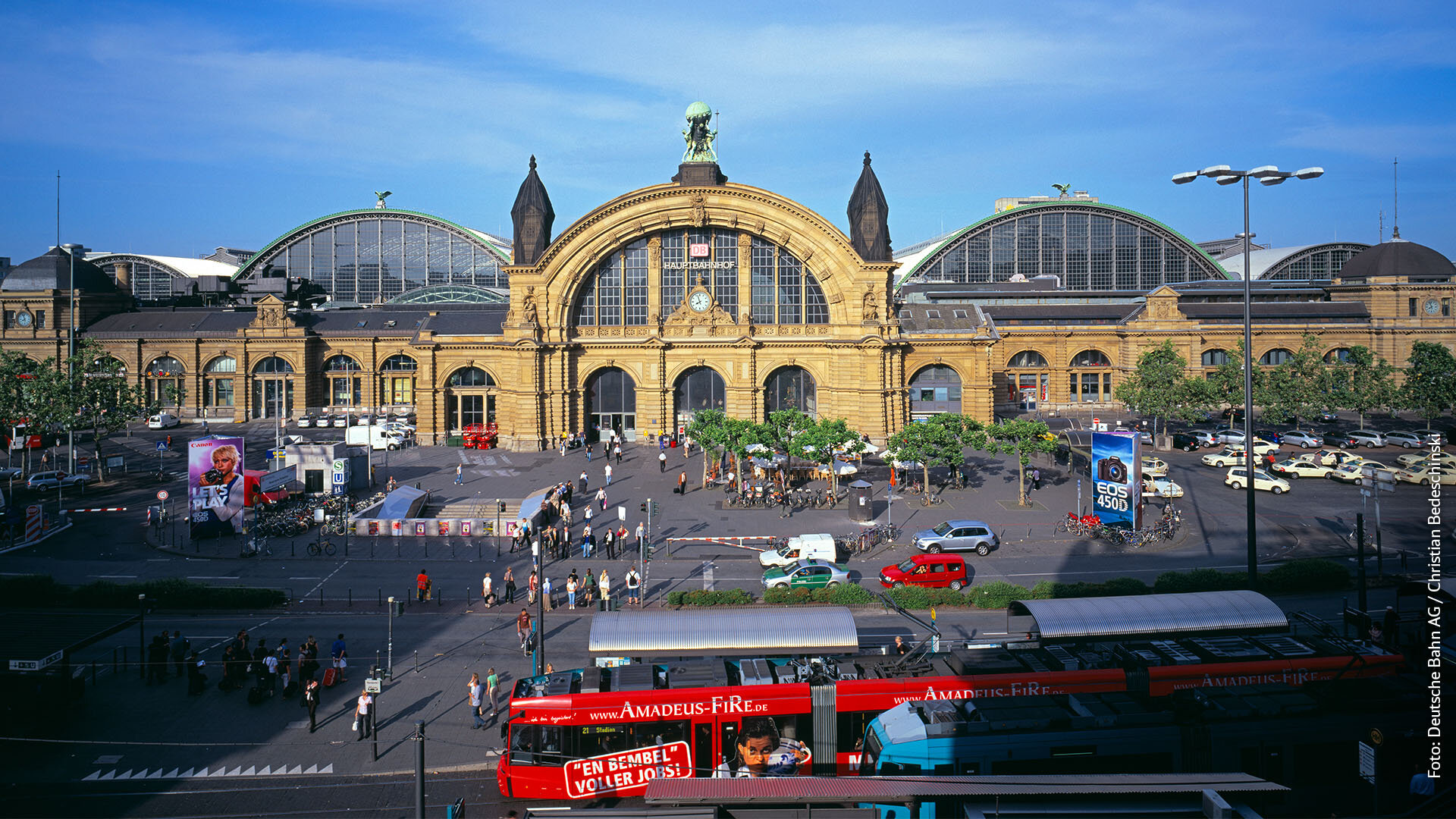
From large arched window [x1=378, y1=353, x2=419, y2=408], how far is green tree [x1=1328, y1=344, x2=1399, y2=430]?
7125 centimetres

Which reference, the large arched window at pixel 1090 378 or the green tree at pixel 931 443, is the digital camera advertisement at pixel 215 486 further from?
the large arched window at pixel 1090 378

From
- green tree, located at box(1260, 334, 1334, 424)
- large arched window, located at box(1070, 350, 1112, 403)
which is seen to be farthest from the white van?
large arched window, located at box(1070, 350, 1112, 403)

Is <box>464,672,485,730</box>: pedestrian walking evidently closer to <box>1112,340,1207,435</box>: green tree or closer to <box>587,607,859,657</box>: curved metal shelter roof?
<box>587,607,859,657</box>: curved metal shelter roof

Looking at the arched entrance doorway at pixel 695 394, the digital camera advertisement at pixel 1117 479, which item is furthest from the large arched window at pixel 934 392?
the digital camera advertisement at pixel 1117 479

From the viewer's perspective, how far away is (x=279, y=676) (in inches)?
1038

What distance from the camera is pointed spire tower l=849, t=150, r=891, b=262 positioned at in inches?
2633

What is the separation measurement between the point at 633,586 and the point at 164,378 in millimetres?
66322

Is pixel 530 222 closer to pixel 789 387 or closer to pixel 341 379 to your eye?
pixel 789 387

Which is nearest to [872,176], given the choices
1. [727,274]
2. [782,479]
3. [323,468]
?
[727,274]

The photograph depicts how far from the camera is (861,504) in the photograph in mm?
45188

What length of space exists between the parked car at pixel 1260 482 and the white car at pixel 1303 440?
1160 centimetres

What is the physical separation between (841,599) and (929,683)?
44.2 feet

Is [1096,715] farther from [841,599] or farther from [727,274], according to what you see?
[727,274]

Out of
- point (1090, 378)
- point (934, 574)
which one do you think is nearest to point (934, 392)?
point (1090, 378)
